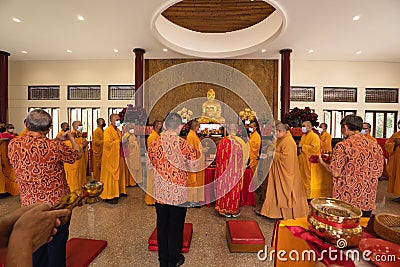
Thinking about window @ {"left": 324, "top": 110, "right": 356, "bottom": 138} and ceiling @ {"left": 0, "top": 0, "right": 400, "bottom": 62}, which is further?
window @ {"left": 324, "top": 110, "right": 356, "bottom": 138}

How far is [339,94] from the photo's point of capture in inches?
343

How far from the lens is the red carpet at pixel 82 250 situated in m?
2.34

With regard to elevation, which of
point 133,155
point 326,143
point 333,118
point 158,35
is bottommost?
point 133,155

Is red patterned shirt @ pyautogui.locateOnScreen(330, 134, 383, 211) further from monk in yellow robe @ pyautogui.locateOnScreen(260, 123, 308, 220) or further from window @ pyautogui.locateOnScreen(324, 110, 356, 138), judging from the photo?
window @ pyautogui.locateOnScreen(324, 110, 356, 138)

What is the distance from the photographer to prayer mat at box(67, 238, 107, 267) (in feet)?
7.67

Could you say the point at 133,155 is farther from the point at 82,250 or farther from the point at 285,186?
the point at 285,186

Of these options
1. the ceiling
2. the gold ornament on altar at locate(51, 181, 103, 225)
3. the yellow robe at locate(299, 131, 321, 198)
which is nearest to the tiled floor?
the yellow robe at locate(299, 131, 321, 198)

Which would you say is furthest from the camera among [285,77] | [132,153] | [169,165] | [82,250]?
[285,77]

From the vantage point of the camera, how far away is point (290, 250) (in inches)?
45.3

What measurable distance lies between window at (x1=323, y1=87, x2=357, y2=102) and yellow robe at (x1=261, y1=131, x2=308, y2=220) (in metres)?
6.55

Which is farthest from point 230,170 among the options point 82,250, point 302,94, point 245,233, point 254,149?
point 302,94

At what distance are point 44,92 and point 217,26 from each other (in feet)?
23.2

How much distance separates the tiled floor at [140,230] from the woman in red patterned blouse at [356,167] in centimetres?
109

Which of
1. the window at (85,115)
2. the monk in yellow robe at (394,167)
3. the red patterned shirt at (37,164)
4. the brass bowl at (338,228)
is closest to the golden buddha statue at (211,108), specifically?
the window at (85,115)
